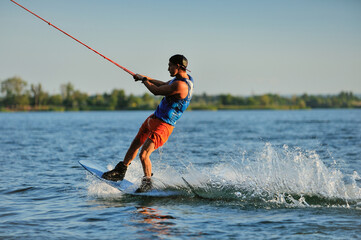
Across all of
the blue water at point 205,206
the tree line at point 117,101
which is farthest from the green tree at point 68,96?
the blue water at point 205,206

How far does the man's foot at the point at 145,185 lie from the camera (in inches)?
337

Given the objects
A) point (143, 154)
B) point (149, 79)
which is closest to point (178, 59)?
point (149, 79)

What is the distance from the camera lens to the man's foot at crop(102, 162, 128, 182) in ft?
27.9

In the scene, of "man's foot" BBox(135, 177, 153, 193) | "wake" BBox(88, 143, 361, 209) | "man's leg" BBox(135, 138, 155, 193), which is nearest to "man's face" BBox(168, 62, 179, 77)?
"man's leg" BBox(135, 138, 155, 193)

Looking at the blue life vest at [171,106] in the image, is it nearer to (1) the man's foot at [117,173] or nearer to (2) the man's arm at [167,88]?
(2) the man's arm at [167,88]

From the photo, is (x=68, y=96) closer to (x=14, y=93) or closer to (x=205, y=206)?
(x=14, y=93)

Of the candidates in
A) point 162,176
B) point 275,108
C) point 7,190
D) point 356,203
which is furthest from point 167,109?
point 275,108

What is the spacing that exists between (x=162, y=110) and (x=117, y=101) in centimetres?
17127

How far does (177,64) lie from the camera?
779 cm

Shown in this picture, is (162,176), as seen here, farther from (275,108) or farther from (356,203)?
(275,108)

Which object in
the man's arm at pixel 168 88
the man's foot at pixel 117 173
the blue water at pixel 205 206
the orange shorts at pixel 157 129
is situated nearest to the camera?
the blue water at pixel 205 206

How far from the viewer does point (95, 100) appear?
177 m

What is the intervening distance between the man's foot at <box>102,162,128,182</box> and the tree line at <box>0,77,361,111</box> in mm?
141895

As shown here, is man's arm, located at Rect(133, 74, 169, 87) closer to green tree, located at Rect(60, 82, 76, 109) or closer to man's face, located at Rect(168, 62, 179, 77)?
man's face, located at Rect(168, 62, 179, 77)
